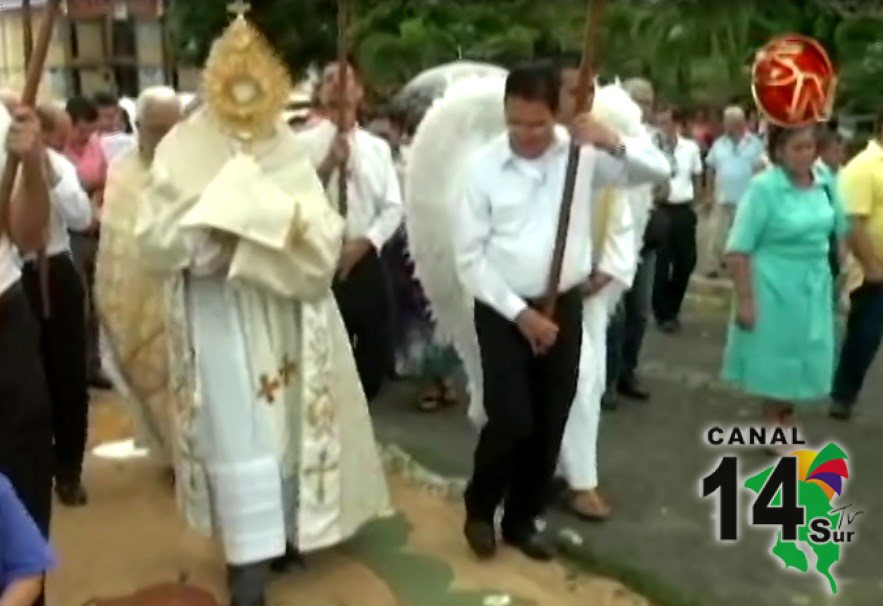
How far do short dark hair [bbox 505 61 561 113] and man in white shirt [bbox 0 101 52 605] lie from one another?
144 cm

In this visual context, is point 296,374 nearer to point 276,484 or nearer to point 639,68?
point 276,484

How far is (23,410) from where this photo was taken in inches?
134

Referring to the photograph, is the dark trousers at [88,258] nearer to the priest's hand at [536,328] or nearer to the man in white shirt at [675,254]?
the priest's hand at [536,328]

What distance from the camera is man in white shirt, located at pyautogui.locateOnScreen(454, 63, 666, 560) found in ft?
13.8

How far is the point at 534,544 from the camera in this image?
457cm

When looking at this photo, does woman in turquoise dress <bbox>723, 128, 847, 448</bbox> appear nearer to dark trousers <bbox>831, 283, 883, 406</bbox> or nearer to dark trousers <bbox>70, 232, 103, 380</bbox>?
dark trousers <bbox>831, 283, 883, 406</bbox>

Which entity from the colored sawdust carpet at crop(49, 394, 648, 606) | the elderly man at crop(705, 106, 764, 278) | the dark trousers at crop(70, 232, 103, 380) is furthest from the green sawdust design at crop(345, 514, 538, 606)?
the elderly man at crop(705, 106, 764, 278)

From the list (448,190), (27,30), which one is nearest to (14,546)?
(27,30)

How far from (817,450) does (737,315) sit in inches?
30.3

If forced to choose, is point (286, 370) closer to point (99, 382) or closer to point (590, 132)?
point (590, 132)

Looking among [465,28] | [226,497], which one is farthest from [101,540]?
[465,28]

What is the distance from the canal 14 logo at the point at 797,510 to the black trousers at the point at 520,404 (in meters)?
0.82

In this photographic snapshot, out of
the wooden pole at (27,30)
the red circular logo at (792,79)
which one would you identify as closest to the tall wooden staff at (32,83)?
the wooden pole at (27,30)

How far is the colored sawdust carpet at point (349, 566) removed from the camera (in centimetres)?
429
